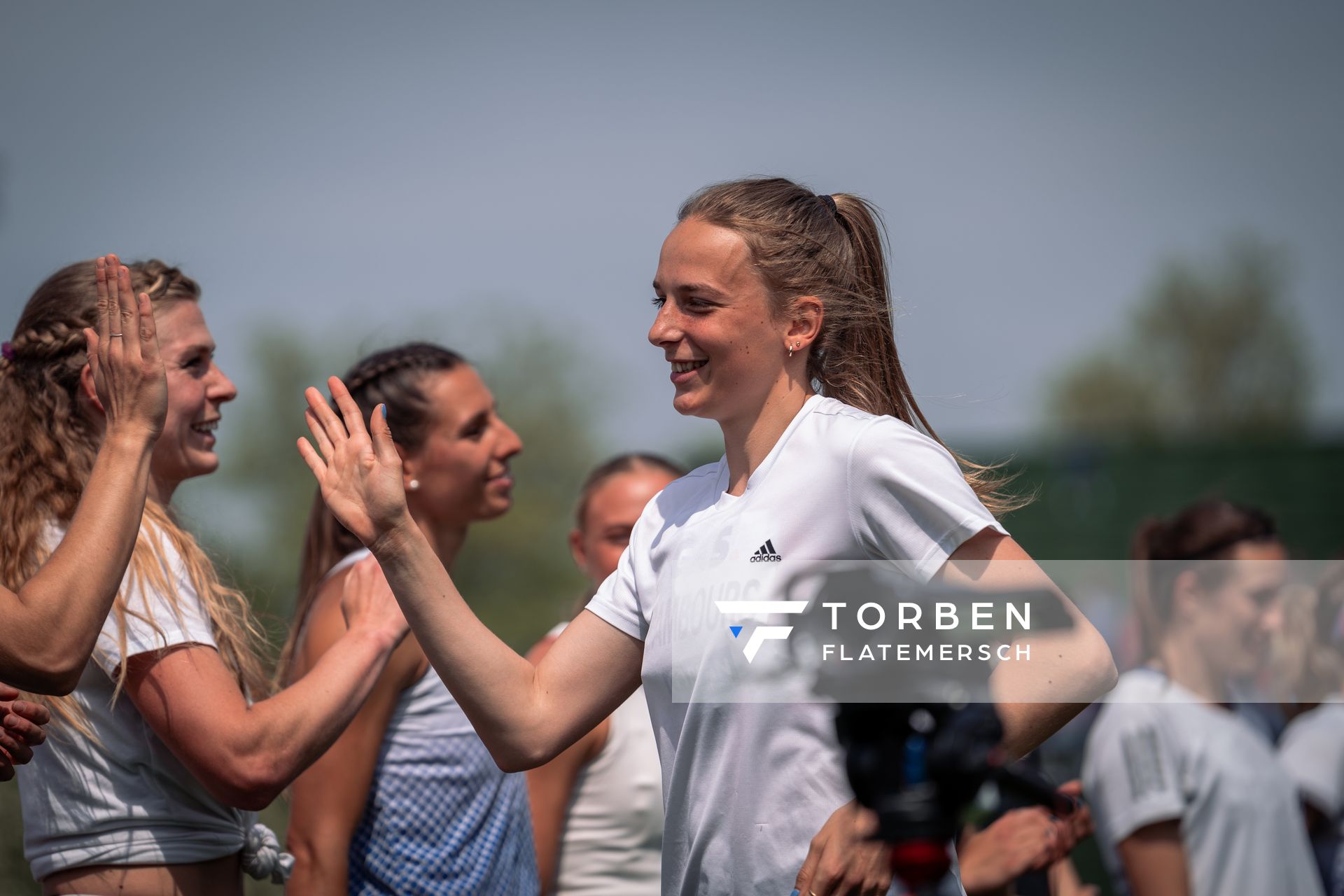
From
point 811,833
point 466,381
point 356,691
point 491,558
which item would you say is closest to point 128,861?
point 356,691

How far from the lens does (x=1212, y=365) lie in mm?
43312

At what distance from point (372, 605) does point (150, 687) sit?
52 cm

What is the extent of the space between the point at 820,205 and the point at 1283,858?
267cm

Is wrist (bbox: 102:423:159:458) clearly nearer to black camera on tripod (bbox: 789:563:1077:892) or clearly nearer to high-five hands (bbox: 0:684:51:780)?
high-five hands (bbox: 0:684:51:780)

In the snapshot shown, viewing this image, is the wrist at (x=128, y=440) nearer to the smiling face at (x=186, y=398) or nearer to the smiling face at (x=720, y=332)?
the smiling face at (x=186, y=398)

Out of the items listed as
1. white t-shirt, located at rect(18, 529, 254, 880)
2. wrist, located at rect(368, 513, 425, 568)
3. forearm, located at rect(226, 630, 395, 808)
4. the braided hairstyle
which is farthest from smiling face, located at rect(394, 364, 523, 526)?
wrist, located at rect(368, 513, 425, 568)

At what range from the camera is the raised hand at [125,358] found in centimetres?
236

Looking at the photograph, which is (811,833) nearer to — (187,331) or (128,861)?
(128,861)

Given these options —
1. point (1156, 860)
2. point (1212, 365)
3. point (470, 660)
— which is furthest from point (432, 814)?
point (1212, 365)

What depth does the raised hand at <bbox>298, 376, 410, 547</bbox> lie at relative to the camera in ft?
7.44

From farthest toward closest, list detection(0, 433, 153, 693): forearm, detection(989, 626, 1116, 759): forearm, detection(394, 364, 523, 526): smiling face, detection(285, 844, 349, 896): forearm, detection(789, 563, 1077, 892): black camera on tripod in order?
detection(394, 364, 523, 526): smiling face, detection(285, 844, 349, 896): forearm, detection(0, 433, 153, 693): forearm, detection(989, 626, 1116, 759): forearm, detection(789, 563, 1077, 892): black camera on tripod

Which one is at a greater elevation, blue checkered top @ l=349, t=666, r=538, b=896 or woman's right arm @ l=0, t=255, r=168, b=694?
woman's right arm @ l=0, t=255, r=168, b=694

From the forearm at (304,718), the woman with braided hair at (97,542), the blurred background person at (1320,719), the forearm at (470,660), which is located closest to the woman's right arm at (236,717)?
the forearm at (304,718)

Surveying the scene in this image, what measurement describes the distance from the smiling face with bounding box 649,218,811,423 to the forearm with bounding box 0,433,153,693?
1.01 metres
